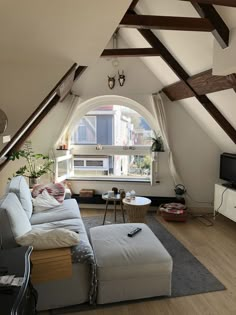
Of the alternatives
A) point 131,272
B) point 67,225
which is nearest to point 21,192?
point 67,225

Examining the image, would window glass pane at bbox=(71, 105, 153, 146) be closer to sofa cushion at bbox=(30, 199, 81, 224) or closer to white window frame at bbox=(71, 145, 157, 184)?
white window frame at bbox=(71, 145, 157, 184)

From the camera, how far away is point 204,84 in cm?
328

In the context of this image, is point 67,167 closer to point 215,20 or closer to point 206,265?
point 206,265

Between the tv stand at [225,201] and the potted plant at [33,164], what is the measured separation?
9.67 ft

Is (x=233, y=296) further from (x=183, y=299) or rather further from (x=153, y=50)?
(x=153, y=50)

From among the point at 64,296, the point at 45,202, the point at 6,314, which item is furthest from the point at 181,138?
the point at 6,314

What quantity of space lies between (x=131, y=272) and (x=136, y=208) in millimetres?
1692

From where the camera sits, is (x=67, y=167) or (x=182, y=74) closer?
(x=182, y=74)

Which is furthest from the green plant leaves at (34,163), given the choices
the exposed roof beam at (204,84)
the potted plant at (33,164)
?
the exposed roof beam at (204,84)

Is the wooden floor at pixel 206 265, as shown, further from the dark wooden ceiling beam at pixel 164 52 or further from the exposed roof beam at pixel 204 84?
the dark wooden ceiling beam at pixel 164 52

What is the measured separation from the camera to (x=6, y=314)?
1.17m

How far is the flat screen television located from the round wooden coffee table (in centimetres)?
150

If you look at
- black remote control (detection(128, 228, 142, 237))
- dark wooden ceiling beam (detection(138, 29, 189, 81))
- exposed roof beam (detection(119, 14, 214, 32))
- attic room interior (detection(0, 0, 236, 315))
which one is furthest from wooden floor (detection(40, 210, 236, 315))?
exposed roof beam (detection(119, 14, 214, 32))

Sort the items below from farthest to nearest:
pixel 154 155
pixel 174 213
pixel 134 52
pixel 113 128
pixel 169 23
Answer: pixel 113 128, pixel 154 155, pixel 174 213, pixel 134 52, pixel 169 23
